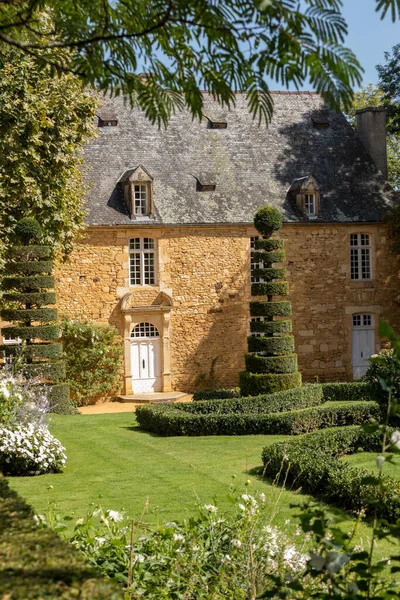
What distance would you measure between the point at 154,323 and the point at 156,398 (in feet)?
7.70

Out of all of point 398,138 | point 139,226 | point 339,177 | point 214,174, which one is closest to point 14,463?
point 139,226

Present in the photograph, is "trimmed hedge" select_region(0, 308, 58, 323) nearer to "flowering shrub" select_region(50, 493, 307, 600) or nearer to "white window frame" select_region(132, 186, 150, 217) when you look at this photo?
"white window frame" select_region(132, 186, 150, 217)

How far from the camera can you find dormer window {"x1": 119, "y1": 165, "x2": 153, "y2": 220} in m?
22.2

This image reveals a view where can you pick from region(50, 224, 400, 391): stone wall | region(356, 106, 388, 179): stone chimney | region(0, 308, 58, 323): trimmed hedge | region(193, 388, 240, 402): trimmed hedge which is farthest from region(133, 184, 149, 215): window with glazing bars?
region(356, 106, 388, 179): stone chimney

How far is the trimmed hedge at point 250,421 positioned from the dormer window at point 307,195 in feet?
31.0

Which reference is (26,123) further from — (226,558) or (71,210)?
(226,558)

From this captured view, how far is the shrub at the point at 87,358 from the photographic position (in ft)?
70.0

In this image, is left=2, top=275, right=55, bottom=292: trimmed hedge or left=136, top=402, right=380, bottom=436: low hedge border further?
left=2, top=275, right=55, bottom=292: trimmed hedge

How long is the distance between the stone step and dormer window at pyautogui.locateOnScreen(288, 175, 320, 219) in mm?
6486

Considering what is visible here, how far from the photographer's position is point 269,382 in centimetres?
1862

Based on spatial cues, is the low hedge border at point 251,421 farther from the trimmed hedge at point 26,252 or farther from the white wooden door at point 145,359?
the white wooden door at point 145,359

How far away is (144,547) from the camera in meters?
5.48

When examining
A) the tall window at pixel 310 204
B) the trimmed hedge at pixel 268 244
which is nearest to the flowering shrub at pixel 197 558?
the trimmed hedge at pixel 268 244

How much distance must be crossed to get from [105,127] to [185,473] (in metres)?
14.9
